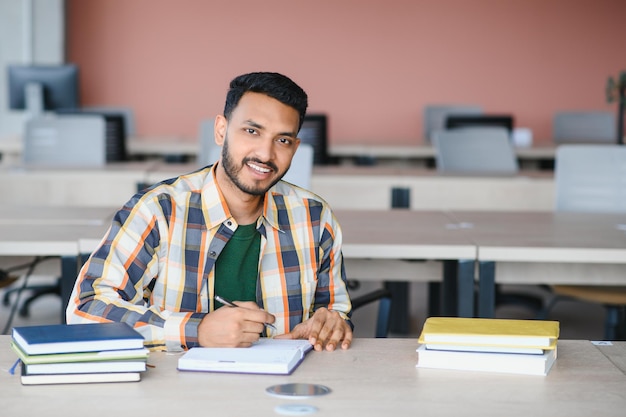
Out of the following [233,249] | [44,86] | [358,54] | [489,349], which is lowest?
[489,349]

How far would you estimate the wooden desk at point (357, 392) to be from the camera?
57.2 inches

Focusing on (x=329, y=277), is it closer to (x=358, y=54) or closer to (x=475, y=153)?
(x=475, y=153)

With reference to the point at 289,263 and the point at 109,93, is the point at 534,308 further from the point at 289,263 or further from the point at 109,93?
the point at 109,93

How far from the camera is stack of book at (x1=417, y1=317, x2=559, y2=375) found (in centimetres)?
165

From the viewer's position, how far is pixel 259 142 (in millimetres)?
2012

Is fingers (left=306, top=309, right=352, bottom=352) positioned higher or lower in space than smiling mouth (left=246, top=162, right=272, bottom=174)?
lower

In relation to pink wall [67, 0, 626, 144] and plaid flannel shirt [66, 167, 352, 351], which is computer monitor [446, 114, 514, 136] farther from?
plaid flannel shirt [66, 167, 352, 351]

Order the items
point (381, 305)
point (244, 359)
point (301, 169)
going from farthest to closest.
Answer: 1. point (301, 169)
2. point (381, 305)
3. point (244, 359)

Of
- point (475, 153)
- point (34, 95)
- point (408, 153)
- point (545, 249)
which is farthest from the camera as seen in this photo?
point (34, 95)

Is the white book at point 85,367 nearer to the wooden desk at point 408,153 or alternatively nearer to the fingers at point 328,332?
the fingers at point 328,332

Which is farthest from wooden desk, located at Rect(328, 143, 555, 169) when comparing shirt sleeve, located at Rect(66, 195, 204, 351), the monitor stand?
shirt sleeve, located at Rect(66, 195, 204, 351)

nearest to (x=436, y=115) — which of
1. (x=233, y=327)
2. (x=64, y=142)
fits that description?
(x=64, y=142)

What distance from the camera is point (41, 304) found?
5152 millimetres

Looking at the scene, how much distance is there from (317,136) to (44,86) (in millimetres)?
2574
